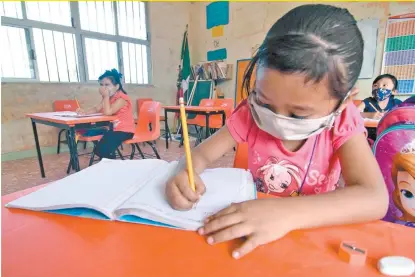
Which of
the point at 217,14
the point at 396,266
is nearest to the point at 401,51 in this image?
the point at 217,14

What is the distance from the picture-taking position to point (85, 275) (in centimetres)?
31

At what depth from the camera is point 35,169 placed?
285 cm

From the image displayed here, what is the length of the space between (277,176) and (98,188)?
0.48m

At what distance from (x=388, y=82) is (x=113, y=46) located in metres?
4.08

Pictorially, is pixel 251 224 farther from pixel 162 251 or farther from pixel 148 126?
pixel 148 126

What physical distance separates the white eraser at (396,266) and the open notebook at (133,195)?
23cm

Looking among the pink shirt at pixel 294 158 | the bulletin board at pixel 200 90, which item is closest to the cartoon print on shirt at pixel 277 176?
the pink shirt at pixel 294 158

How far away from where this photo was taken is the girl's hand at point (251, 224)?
36 cm

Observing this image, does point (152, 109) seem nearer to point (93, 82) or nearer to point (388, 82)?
point (93, 82)

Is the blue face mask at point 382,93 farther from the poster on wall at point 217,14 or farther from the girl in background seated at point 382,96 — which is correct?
the poster on wall at point 217,14

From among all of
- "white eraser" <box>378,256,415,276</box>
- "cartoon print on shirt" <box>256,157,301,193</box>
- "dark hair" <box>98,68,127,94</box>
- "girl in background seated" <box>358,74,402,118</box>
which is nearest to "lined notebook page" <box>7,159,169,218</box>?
"cartoon print on shirt" <box>256,157,301,193</box>

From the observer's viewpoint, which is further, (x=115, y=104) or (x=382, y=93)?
(x=115, y=104)

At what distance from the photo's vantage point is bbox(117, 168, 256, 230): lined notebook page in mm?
413

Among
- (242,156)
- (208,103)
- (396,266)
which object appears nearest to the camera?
(396,266)
